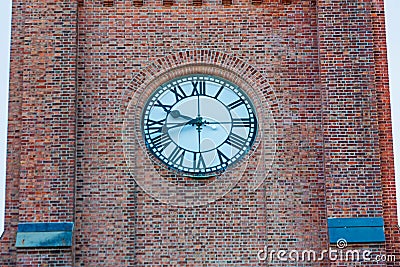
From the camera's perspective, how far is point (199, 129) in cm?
1938

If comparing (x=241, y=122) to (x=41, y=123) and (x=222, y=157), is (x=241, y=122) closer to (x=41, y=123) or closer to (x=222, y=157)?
(x=222, y=157)

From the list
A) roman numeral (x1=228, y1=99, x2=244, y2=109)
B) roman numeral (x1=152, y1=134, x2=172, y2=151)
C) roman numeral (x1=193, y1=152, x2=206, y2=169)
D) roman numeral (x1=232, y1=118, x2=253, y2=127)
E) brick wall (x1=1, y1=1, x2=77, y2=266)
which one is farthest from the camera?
roman numeral (x1=228, y1=99, x2=244, y2=109)

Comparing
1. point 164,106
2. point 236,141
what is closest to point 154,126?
point 164,106

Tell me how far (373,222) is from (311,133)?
7.24ft

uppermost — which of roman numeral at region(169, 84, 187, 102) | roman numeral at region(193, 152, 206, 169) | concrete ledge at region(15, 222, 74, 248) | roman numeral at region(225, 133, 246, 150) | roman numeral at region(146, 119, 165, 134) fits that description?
roman numeral at region(169, 84, 187, 102)

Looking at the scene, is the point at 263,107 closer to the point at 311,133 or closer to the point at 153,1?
the point at 311,133

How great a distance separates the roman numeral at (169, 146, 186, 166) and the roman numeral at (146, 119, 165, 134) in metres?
0.51

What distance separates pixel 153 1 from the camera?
20.2m

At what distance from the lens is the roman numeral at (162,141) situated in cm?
1931

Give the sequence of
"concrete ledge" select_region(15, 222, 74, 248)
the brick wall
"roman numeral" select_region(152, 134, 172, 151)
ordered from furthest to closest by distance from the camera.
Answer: "roman numeral" select_region(152, 134, 172, 151) → the brick wall → "concrete ledge" select_region(15, 222, 74, 248)

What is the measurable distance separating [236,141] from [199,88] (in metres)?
1.32

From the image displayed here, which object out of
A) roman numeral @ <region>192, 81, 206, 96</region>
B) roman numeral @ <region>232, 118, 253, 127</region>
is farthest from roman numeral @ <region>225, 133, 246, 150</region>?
roman numeral @ <region>192, 81, 206, 96</region>

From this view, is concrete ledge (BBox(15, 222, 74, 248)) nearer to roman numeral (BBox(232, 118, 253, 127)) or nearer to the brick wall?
the brick wall

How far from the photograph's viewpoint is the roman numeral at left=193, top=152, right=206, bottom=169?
1917 centimetres
